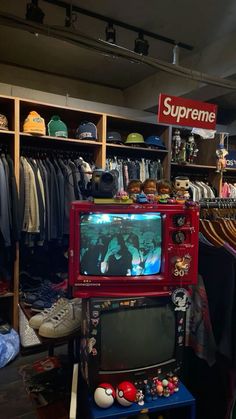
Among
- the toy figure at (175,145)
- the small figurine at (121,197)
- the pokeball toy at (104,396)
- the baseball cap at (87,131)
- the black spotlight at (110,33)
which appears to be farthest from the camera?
the toy figure at (175,145)

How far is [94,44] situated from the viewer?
2.28 metres

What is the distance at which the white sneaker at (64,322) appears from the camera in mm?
1295

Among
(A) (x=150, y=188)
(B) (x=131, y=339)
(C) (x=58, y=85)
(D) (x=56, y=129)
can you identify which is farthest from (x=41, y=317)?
(C) (x=58, y=85)

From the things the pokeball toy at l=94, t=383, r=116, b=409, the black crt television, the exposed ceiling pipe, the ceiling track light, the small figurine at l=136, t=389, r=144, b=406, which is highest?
the ceiling track light

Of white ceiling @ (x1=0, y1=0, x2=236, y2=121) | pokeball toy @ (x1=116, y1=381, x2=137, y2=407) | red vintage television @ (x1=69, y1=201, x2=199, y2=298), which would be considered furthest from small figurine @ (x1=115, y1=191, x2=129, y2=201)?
white ceiling @ (x1=0, y1=0, x2=236, y2=121)

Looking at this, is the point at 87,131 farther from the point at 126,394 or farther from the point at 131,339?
the point at 126,394

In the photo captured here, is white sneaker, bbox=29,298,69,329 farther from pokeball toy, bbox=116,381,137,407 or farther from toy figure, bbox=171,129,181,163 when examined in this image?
toy figure, bbox=171,129,181,163

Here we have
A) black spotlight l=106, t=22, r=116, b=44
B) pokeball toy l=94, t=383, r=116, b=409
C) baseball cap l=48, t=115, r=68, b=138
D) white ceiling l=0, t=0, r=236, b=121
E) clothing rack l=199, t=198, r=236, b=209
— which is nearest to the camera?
pokeball toy l=94, t=383, r=116, b=409

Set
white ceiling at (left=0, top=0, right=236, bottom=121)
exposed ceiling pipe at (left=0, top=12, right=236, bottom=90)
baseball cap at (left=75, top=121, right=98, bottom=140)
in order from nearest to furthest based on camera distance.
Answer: exposed ceiling pipe at (left=0, top=12, right=236, bottom=90), white ceiling at (left=0, top=0, right=236, bottom=121), baseball cap at (left=75, top=121, right=98, bottom=140)

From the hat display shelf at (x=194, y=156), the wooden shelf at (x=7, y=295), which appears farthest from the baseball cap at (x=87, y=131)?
the wooden shelf at (x=7, y=295)

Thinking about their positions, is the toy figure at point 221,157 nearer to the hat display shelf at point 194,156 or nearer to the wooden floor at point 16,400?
the hat display shelf at point 194,156

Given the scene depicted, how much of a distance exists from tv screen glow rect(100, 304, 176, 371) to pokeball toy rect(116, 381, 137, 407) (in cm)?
7

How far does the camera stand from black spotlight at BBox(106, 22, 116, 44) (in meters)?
2.49

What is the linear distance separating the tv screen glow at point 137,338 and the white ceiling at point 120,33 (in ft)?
7.55
